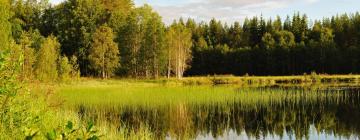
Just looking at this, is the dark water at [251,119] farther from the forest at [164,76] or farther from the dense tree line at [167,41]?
the dense tree line at [167,41]

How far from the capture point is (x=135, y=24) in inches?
2384

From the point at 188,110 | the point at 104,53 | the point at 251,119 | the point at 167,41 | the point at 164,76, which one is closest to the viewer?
the point at 251,119

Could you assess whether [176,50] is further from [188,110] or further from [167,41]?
[188,110]

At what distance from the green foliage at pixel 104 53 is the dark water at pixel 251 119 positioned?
31166 millimetres

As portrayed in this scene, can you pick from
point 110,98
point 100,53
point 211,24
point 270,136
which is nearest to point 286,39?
point 211,24

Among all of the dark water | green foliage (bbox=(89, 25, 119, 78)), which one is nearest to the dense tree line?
green foliage (bbox=(89, 25, 119, 78))

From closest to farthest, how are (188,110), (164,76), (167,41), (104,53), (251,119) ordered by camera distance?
(251,119) → (188,110) → (104,53) → (167,41) → (164,76)

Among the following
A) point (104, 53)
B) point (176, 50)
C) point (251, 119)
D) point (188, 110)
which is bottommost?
point (251, 119)

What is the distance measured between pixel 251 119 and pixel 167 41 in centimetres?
4048

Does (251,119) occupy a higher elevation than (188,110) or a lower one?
lower

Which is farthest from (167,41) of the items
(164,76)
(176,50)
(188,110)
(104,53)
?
(188,110)

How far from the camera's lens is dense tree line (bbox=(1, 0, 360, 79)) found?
57.4 meters

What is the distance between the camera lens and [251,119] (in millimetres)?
19688

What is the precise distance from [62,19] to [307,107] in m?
47.6
